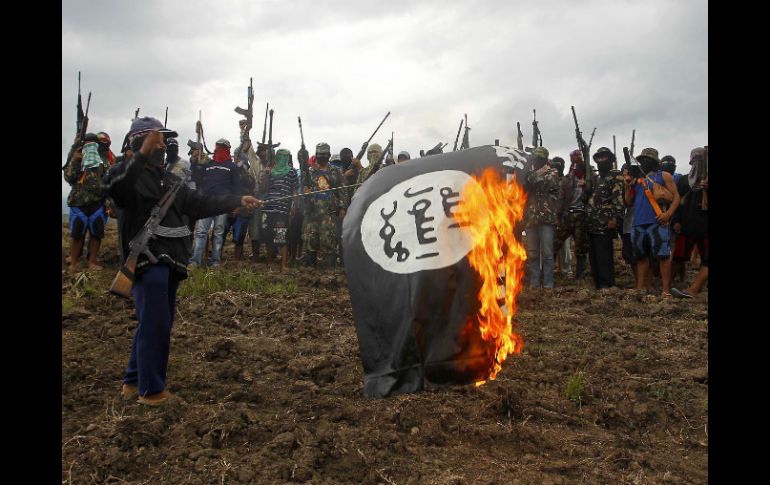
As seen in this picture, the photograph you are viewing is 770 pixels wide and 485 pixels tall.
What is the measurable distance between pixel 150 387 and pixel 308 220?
20.2 feet

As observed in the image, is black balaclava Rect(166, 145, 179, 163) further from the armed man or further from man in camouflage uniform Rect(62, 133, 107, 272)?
the armed man

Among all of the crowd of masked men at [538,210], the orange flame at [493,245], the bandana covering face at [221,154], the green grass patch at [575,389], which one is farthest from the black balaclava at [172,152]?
the green grass patch at [575,389]

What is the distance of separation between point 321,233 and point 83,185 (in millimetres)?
3637

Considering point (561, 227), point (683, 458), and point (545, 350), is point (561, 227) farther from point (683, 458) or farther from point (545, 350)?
point (683, 458)

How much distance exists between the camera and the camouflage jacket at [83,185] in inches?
338

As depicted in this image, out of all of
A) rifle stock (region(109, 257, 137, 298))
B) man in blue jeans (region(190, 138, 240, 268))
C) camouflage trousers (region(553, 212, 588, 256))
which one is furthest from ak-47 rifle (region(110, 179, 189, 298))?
camouflage trousers (region(553, 212, 588, 256))

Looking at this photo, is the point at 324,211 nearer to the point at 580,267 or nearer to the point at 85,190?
the point at 85,190

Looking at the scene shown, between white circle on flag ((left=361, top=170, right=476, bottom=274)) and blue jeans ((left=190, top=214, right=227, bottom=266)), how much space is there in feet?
18.5

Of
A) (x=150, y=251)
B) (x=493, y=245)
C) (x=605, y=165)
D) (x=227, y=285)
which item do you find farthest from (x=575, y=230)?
(x=150, y=251)

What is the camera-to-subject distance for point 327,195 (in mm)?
10086

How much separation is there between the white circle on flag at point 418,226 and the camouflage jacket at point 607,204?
5161 mm

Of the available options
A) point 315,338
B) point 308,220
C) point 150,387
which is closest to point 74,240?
point 308,220

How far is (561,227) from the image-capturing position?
970 cm

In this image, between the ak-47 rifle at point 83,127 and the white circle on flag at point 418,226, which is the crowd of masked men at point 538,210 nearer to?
the ak-47 rifle at point 83,127
